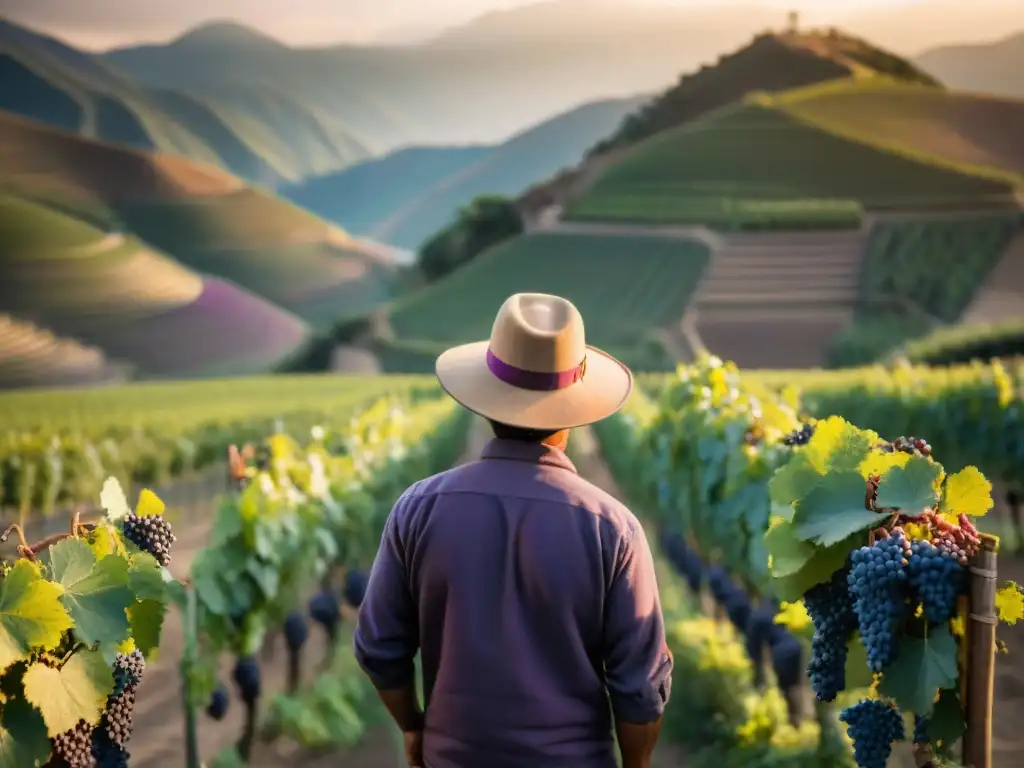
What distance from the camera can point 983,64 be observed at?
652 inches

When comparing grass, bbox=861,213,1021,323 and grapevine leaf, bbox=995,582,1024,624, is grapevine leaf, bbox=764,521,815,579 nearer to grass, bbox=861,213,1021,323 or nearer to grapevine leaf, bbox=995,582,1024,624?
grapevine leaf, bbox=995,582,1024,624

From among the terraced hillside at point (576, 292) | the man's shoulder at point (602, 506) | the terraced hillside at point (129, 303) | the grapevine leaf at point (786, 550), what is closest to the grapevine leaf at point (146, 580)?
the man's shoulder at point (602, 506)

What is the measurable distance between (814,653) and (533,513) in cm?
52

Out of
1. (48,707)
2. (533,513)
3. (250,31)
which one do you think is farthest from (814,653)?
(250,31)

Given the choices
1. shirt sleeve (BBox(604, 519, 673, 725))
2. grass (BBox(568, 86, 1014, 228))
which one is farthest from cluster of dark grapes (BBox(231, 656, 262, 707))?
grass (BBox(568, 86, 1014, 228))

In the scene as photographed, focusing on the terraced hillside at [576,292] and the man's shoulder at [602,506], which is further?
the terraced hillside at [576,292]

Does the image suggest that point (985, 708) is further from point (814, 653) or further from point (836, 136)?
point (836, 136)

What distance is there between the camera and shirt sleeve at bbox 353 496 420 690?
1.45 metres

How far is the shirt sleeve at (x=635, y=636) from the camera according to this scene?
1.38 metres

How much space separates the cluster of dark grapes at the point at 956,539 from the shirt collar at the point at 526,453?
19.7 inches

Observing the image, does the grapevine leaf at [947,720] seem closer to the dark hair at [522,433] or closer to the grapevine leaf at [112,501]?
the dark hair at [522,433]

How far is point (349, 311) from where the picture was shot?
19.2 metres

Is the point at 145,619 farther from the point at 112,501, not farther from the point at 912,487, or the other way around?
the point at 912,487

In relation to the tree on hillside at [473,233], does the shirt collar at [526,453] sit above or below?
above
